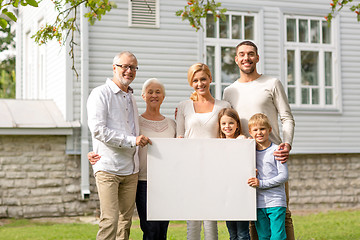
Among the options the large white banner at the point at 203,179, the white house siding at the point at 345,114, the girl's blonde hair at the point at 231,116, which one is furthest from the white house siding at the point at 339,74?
the large white banner at the point at 203,179

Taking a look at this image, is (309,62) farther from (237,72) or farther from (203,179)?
(203,179)

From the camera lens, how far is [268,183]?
416 centimetres

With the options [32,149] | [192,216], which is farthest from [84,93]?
[192,216]

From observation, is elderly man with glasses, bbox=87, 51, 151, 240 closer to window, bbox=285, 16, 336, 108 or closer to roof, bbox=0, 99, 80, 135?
roof, bbox=0, 99, 80, 135

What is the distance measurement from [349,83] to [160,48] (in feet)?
15.0

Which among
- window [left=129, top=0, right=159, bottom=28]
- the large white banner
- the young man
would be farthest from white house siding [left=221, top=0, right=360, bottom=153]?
the large white banner

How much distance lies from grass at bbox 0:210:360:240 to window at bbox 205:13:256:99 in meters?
3.24

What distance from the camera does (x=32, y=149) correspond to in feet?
33.2

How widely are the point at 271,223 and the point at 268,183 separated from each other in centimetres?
34

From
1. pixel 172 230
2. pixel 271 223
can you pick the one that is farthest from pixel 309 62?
pixel 271 223

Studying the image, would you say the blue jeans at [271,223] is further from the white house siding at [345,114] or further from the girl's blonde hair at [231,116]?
the white house siding at [345,114]

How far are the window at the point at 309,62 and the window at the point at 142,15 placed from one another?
119 inches

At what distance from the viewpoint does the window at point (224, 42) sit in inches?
450

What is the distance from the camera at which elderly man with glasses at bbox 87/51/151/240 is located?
416 cm
